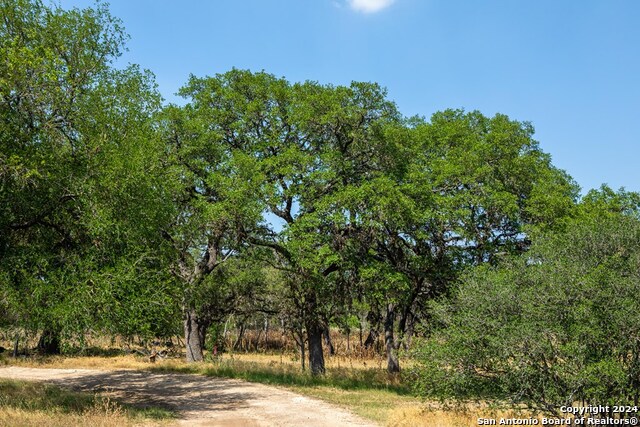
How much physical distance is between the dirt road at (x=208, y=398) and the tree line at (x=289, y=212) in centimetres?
285

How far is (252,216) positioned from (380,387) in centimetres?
991

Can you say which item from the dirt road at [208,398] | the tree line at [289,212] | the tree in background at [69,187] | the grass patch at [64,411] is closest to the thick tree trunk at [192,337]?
the tree line at [289,212]

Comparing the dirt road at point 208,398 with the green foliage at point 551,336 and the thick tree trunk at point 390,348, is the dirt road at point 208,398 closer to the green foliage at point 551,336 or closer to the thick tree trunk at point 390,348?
the green foliage at point 551,336

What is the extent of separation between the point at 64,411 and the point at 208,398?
18.0 feet

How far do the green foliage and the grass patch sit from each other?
25.2ft

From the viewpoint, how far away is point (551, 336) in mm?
11109

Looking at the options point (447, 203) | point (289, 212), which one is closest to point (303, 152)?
point (289, 212)

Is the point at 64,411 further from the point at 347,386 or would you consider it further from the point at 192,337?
the point at 192,337

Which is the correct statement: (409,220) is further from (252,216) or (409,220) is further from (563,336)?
(563,336)

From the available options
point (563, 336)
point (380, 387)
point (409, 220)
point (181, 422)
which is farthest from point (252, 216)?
point (563, 336)

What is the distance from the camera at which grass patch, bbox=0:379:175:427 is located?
11.6m

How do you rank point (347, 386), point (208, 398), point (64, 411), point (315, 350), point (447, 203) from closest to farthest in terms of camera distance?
1. point (64, 411)
2. point (208, 398)
3. point (447, 203)
4. point (347, 386)
5. point (315, 350)

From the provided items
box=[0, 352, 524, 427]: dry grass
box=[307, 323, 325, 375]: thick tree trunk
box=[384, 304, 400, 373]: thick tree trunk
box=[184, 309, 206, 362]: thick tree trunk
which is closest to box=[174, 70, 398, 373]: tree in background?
box=[307, 323, 325, 375]: thick tree trunk

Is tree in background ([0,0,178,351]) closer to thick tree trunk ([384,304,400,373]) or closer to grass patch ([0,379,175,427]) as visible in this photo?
grass patch ([0,379,175,427])
